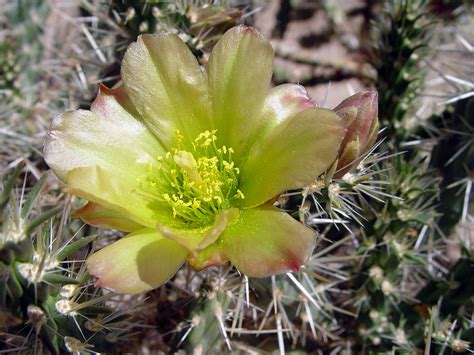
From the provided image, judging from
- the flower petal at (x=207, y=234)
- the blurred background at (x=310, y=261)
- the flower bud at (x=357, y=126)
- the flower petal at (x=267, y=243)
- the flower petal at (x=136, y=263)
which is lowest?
the blurred background at (x=310, y=261)

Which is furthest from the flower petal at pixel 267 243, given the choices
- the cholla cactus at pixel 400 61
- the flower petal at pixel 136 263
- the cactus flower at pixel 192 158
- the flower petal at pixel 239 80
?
the cholla cactus at pixel 400 61

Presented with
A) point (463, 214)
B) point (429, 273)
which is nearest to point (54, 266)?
point (429, 273)

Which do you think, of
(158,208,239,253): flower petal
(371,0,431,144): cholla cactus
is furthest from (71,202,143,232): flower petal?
(371,0,431,144): cholla cactus

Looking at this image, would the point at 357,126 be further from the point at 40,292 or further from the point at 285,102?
the point at 40,292

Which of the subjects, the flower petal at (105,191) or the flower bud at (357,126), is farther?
the flower bud at (357,126)

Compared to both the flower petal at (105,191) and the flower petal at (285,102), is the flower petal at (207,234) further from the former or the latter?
the flower petal at (285,102)

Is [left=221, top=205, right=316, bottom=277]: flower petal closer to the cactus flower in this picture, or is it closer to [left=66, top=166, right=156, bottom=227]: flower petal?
the cactus flower

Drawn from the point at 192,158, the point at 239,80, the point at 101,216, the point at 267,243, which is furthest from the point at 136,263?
the point at 239,80
